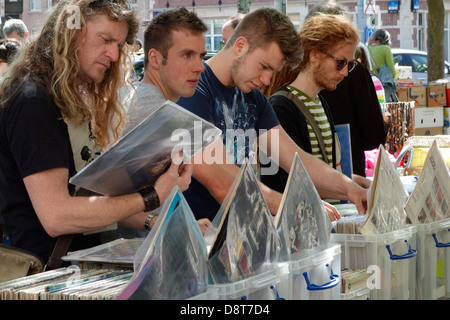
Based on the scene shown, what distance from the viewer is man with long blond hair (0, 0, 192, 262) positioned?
1.97 metres

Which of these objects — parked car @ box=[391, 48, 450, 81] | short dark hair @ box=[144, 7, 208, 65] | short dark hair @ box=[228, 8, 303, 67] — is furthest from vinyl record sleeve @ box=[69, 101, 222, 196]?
parked car @ box=[391, 48, 450, 81]

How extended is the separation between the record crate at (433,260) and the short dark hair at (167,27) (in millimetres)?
1204

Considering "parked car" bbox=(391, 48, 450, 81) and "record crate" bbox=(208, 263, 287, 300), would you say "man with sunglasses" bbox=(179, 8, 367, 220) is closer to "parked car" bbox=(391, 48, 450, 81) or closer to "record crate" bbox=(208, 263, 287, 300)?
"record crate" bbox=(208, 263, 287, 300)

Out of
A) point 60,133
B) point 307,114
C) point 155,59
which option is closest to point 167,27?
point 155,59

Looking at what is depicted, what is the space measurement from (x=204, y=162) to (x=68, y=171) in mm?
760

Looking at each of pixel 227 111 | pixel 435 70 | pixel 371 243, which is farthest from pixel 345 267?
pixel 435 70

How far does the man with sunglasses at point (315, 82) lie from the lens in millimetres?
3328

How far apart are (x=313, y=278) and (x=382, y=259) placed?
454mm

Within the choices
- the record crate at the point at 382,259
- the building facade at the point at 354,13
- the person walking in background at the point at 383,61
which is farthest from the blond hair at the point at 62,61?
the building facade at the point at 354,13

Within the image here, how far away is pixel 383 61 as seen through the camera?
30.7 ft

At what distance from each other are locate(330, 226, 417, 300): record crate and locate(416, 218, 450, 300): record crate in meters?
0.12

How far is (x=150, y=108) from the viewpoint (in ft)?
8.87

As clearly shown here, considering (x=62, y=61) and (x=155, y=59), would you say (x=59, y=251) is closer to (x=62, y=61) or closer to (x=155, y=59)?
(x=62, y=61)

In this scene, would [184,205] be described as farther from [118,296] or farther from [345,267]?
[345,267]
